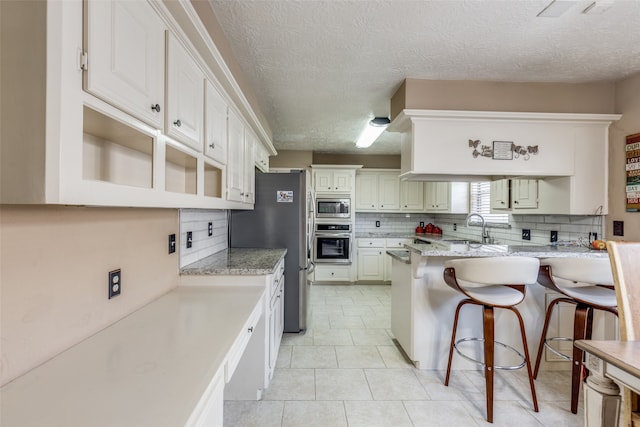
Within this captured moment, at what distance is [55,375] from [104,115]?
77cm

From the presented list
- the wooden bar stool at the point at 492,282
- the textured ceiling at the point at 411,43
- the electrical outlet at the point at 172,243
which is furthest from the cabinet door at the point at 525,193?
the electrical outlet at the point at 172,243

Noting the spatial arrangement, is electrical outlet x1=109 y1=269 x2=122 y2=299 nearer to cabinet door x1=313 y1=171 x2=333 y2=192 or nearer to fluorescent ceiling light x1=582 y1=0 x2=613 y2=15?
fluorescent ceiling light x1=582 y1=0 x2=613 y2=15

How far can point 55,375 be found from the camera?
0.88 metres

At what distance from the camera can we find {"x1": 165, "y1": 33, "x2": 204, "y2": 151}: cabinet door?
122 centimetres

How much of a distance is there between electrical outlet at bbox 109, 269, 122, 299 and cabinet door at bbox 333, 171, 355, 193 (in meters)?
4.43

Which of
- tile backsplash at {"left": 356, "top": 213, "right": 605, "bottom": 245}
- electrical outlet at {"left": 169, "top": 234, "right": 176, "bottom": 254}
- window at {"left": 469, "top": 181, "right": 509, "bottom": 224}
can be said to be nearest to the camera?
electrical outlet at {"left": 169, "top": 234, "right": 176, "bottom": 254}

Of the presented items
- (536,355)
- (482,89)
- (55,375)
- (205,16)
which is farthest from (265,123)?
(536,355)

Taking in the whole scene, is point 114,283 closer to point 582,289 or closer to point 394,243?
point 582,289

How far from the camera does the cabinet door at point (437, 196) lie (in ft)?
16.7

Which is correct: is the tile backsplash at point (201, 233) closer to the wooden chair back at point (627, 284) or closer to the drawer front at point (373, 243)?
the wooden chair back at point (627, 284)

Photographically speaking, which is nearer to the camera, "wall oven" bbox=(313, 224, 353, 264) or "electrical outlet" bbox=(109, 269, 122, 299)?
"electrical outlet" bbox=(109, 269, 122, 299)

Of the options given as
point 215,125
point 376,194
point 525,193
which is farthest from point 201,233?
point 376,194

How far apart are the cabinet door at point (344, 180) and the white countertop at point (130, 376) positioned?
431cm

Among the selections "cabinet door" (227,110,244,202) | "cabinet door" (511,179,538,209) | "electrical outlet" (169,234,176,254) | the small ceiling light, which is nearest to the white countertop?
"electrical outlet" (169,234,176,254)
